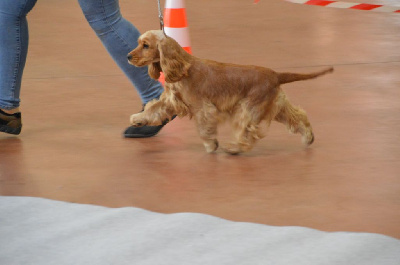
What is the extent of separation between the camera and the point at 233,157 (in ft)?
11.6

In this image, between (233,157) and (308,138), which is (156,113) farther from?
(308,138)

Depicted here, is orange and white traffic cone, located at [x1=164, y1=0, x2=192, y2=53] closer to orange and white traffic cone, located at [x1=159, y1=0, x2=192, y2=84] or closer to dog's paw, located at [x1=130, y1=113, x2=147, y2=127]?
orange and white traffic cone, located at [x1=159, y1=0, x2=192, y2=84]

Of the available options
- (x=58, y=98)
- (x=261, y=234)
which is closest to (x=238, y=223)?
(x=261, y=234)

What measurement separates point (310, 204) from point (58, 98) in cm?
227

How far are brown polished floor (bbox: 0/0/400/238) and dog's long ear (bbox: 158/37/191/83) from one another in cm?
42

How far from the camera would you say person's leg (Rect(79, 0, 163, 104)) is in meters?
3.72

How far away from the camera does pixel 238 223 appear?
8.80 feet

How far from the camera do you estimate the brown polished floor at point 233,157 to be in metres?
2.94

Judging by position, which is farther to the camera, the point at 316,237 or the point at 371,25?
the point at 371,25

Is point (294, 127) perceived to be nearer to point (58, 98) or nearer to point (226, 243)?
point (226, 243)

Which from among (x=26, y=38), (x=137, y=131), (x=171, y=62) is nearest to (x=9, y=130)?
(x=26, y=38)

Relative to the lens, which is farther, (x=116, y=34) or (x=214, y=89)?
(x=116, y=34)

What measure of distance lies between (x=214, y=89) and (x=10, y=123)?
1.17m

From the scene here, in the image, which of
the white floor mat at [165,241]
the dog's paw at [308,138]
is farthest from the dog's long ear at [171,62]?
the white floor mat at [165,241]
